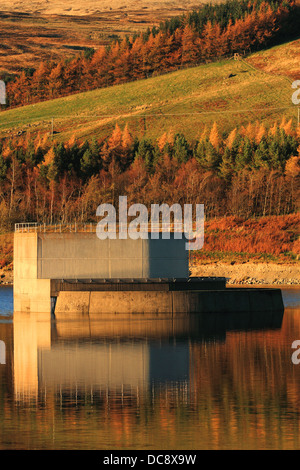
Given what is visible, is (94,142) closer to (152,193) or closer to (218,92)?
(152,193)

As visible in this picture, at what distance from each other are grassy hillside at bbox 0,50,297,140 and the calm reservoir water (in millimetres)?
117542

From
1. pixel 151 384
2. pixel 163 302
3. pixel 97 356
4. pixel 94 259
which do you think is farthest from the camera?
pixel 94 259

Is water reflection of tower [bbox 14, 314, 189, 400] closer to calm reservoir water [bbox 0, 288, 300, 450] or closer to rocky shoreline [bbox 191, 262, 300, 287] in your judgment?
calm reservoir water [bbox 0, 288, 300, 450]

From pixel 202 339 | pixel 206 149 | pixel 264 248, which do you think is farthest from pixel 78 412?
pixel 206 149

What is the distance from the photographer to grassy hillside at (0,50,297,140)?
170125 mm

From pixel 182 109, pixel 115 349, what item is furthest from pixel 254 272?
pixel 182 109

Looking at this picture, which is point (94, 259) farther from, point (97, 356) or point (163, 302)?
point (97, 356)

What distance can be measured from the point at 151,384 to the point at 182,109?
149 metres

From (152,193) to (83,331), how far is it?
80.9m

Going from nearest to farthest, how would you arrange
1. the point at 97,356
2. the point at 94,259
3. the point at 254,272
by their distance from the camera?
the point at 97,356
the point at 94,259
the point at 254,272

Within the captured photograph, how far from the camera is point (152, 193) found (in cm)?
12962

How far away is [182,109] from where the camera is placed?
7082 inches

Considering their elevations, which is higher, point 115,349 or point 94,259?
point 94,259
